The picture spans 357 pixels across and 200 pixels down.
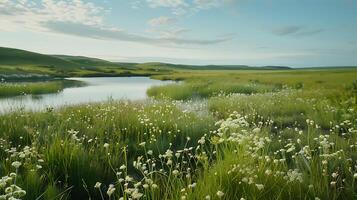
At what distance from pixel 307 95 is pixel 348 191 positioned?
16274mm

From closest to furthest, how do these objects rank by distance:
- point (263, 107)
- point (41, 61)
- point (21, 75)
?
point (263, 107), point (21, 75), point (41, 61)

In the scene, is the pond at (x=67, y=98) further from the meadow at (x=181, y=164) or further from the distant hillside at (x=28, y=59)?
the distant hillside at (x=28, y=59)

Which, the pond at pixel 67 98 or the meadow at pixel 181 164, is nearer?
the meadow at pixel 181 164

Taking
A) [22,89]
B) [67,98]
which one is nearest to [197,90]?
[67,98]

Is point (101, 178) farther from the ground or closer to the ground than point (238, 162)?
→ closer to the ground

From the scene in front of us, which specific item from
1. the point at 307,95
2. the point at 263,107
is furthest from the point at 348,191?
the point at 307,95

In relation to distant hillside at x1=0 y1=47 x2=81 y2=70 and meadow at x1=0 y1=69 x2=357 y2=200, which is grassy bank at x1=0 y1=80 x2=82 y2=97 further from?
distant hillside at x1=0 y1=47 x2=81 y2=70

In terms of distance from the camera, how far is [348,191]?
204 inches

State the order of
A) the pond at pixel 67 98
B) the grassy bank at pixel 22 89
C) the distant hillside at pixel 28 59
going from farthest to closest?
the distant hillside at pixel 28 59 → the grassy bank at pixel 22 89 → the pond at pixel 67 98

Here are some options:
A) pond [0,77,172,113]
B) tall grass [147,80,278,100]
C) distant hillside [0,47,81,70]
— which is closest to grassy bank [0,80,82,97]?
pond [0,77,172,113]

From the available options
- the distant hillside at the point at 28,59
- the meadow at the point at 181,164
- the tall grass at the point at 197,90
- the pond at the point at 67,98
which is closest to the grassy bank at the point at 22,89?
the pond at the point at 67,98

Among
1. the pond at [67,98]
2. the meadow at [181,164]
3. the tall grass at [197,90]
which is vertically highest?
the meadow at [181,164]

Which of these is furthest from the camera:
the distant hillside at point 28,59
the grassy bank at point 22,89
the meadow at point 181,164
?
the distant hillside at point 28,59

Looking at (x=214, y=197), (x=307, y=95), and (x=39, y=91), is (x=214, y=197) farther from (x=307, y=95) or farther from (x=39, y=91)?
(x=39, y=91)
